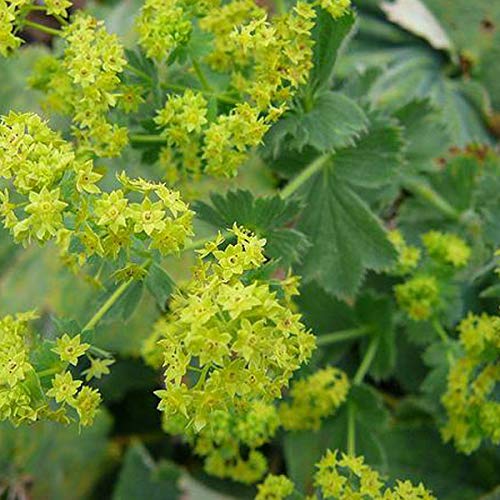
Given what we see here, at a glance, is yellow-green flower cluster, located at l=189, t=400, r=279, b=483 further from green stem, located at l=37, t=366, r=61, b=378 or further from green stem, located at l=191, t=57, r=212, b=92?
green stem, located at l=191, t=57, r=212, b=92

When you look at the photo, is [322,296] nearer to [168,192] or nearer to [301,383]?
[301,383]

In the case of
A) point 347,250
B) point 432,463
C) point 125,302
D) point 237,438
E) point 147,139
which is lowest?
point 432,463

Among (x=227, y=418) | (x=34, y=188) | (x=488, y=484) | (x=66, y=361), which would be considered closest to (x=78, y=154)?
(x=34, y=188)

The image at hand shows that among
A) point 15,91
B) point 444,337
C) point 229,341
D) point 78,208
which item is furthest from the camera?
point 15,91

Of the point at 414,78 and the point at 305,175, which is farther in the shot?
the point at 414,78

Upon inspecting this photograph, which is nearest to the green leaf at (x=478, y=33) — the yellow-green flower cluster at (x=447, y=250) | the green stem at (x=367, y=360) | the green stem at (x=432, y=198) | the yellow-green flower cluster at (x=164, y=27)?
the green stem at (x=432, y=198)

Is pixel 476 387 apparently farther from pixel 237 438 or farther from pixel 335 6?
pixel 335 6

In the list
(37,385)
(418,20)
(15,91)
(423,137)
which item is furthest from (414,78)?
(37,385)
